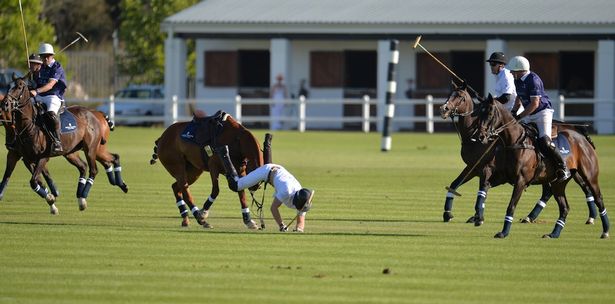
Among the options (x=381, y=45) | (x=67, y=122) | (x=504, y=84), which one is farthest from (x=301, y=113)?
(x=504, y=84)

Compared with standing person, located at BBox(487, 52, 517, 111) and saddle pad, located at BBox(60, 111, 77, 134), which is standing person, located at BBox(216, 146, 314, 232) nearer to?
standing person, located at BBox(487, 52, 517, 111)

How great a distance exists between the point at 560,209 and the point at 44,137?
24.7 ft

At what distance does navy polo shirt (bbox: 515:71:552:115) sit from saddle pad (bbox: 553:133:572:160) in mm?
459

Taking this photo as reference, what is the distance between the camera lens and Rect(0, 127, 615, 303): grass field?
12.8m

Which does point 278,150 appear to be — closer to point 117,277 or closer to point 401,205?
point 401,205

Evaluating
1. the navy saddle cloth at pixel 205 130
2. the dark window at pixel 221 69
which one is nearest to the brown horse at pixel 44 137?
the navy saddle cloth at pixel 205 130

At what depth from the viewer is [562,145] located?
18.2 metres

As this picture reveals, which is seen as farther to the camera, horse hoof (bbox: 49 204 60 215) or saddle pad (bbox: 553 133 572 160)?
horse hoof (bbox: 49 204 60 215)

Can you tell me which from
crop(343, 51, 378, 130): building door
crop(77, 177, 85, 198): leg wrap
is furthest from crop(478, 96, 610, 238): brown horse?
crop(343, 51, 378, 130): building door

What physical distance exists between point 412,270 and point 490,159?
204 inches

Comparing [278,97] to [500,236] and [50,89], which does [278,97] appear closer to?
[50,89]

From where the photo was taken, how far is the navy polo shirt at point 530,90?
59.3 feet

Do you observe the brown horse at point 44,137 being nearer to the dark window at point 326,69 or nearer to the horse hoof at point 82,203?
the horse hoof at point 82,203

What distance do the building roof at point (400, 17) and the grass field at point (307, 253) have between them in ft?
74.2
